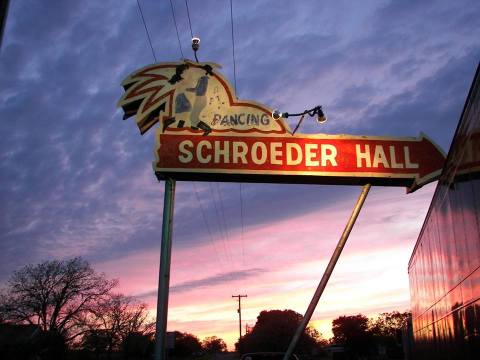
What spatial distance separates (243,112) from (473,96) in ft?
21.4

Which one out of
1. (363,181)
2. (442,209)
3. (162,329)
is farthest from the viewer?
(363,181)

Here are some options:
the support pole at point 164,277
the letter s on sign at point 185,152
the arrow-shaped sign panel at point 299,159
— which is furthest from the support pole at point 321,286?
the letter s on sign at point 185,152

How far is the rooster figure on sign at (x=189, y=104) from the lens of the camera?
39.6 feet

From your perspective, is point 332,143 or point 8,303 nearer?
point 332,143

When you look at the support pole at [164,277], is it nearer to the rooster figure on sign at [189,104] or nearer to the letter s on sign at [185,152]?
the letter s on sign at [185,152]

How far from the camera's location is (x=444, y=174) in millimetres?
8969

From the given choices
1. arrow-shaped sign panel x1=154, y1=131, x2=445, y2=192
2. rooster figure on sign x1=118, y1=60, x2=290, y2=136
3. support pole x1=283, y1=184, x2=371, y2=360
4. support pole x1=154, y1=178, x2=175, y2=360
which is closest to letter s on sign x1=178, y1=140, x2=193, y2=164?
arrow-shaped sign panel x1=154, y1=131, x2=445, y2=192

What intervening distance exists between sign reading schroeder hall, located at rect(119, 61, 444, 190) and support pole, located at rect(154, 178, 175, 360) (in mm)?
624

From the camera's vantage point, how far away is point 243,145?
470 inches

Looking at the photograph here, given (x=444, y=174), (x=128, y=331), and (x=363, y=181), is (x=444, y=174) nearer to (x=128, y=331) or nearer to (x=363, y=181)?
(x=363, y=181)

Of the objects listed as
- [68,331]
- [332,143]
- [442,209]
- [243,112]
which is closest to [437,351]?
[442,209]

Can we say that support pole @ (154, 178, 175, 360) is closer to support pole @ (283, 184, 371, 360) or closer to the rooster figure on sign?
the rooster figure on sign

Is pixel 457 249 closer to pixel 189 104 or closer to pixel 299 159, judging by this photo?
pixel 299 159

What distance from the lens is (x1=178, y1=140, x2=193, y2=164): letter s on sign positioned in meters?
11.7
